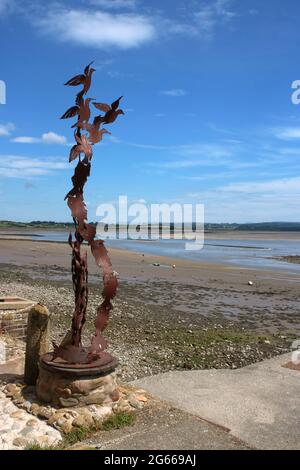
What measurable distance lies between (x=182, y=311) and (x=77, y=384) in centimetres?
979

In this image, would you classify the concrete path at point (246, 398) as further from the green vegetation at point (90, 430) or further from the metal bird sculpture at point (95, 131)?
the metal bird sculpture at point (95, 131)

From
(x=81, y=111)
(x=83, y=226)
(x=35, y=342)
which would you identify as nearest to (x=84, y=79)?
(x=81, y=111)

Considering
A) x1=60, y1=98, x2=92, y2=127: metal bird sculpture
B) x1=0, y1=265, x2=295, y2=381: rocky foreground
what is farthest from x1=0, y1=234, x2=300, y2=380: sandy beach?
x1=60, y1=98, x2=92, y2=127: metal bird sculpture

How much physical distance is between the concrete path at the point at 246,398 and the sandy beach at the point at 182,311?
1182mm

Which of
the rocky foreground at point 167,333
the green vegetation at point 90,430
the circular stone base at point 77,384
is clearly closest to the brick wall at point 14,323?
the rocky foreground at point 167,333

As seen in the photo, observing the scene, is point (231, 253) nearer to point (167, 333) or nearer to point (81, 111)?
point (167, 333)

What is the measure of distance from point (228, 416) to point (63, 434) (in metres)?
1.79

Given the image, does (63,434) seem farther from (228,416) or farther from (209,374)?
(209,374)

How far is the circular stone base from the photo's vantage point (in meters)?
5.43

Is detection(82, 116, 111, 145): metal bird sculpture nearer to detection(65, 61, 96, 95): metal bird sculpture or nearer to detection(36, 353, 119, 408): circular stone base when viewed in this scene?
detection(65, 61, 96, 95): metal bird sculpture

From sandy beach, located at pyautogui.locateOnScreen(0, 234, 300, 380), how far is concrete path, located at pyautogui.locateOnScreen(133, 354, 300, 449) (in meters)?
1.18
